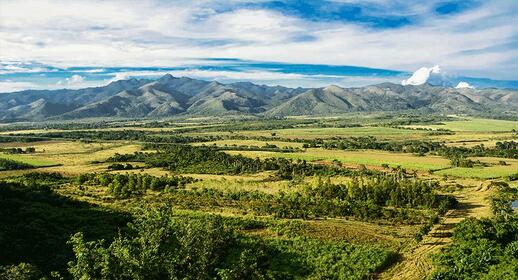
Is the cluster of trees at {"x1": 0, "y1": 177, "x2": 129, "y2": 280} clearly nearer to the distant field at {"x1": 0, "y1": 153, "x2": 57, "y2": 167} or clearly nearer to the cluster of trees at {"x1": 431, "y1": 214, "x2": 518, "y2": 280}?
the cluster of trees at {"x1": 431, "y1": 214, "x2": 518, "y2": 280}

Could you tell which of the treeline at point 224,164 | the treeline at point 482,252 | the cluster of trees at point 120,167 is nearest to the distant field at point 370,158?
the treeline at point 224,164

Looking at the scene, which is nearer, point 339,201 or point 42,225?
point 42,225

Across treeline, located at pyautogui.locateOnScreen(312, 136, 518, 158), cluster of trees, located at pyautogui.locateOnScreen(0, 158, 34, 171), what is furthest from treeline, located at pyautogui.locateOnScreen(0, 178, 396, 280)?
treeline, located at pyautogui.locateOnScreen(312, 136, 518, 158)

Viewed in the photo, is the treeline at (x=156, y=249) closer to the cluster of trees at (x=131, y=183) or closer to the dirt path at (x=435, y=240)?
the dirt path at (x=435, y=240)

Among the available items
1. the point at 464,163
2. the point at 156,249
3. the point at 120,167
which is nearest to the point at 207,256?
the point at 156,249

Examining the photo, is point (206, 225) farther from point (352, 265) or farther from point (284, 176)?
point (284, 176)

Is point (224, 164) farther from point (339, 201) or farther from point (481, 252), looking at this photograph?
point (481, 252)
